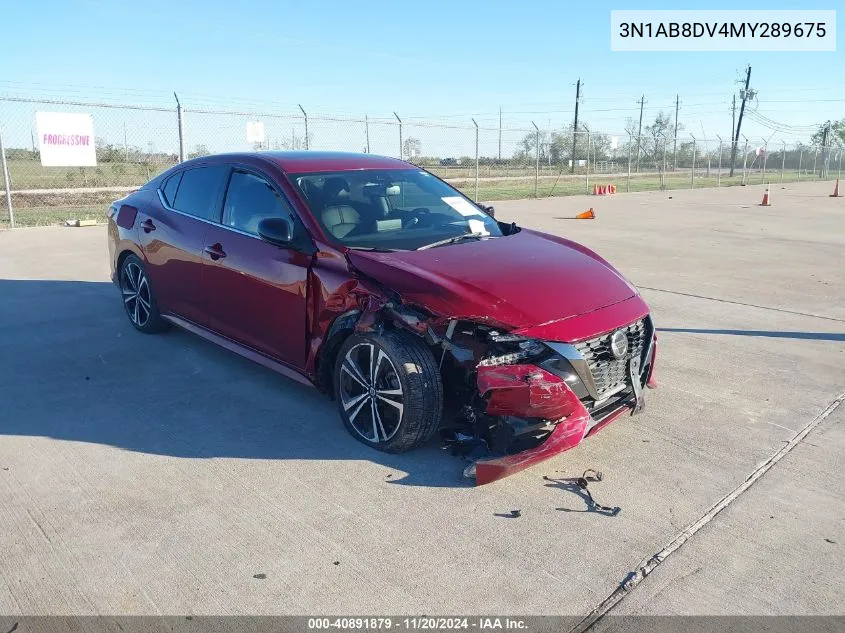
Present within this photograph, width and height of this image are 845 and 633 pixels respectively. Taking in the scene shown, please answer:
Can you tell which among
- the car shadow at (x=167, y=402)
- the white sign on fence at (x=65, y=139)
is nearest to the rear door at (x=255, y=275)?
the car shadow at (x=167, y=402)

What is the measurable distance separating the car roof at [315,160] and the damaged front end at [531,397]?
1914 millimetres

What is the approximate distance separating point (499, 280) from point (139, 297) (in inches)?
145

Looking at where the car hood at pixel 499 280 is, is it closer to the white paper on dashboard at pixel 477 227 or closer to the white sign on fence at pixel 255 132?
the white paper on dashboard at pixel 477 227

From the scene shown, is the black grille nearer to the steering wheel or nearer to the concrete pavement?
the concrete pavement

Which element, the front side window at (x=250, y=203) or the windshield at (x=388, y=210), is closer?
the windshield at (x=388, y=210)

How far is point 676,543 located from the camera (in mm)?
3104

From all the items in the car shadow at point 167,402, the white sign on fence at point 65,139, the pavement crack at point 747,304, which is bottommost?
the car shadow at point 167,402

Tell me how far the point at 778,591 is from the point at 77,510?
10.2ft

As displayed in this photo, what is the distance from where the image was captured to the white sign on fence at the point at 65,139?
44.2 ft

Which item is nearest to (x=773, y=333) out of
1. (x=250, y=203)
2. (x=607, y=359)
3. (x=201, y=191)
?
(x=607, y=359)

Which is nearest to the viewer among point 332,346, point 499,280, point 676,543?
point 676,543

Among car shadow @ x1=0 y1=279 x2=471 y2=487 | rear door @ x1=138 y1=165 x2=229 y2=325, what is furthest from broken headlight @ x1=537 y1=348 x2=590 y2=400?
rear door @ x1=138 y1=165 x2=229 y2=325

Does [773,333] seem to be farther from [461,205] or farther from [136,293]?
[136,293]

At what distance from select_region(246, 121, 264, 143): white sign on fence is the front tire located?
1427cm
